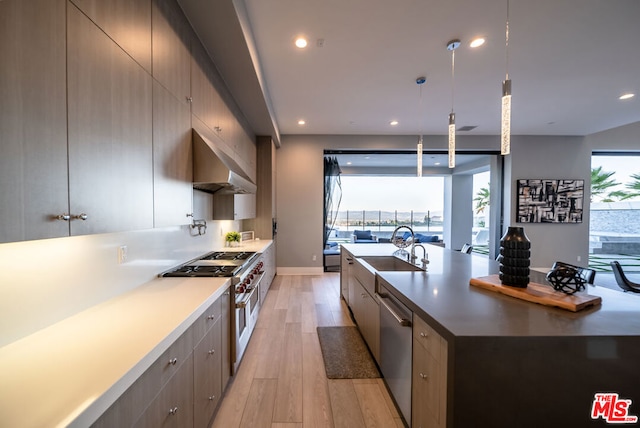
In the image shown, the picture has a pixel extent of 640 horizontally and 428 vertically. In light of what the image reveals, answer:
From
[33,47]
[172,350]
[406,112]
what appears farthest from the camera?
[406,112]

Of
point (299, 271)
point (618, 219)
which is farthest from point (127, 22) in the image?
point (618, 219)

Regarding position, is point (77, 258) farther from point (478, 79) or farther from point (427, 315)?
point (478, 79)

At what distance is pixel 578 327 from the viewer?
42.2 inches

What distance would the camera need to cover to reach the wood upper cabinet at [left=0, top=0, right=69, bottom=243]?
69 cm

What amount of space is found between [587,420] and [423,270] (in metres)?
1.23

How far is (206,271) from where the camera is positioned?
6.86 feet

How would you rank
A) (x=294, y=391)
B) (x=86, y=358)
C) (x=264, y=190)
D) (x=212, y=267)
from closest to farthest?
1. (x=86, y=358)
2. (x=294, y=391)
3. (x=212, y=267)
4. (x=264, y=190)

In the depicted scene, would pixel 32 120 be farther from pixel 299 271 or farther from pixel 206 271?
pixel 299 271

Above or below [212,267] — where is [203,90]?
above

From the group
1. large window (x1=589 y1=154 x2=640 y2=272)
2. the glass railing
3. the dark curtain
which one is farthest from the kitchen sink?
the glass railing

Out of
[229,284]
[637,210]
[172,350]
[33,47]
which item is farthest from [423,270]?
[637,210]

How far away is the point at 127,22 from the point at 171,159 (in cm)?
73

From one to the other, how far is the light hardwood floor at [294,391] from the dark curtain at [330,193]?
327 cm

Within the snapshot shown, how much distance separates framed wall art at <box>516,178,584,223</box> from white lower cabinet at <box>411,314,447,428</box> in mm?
6067
